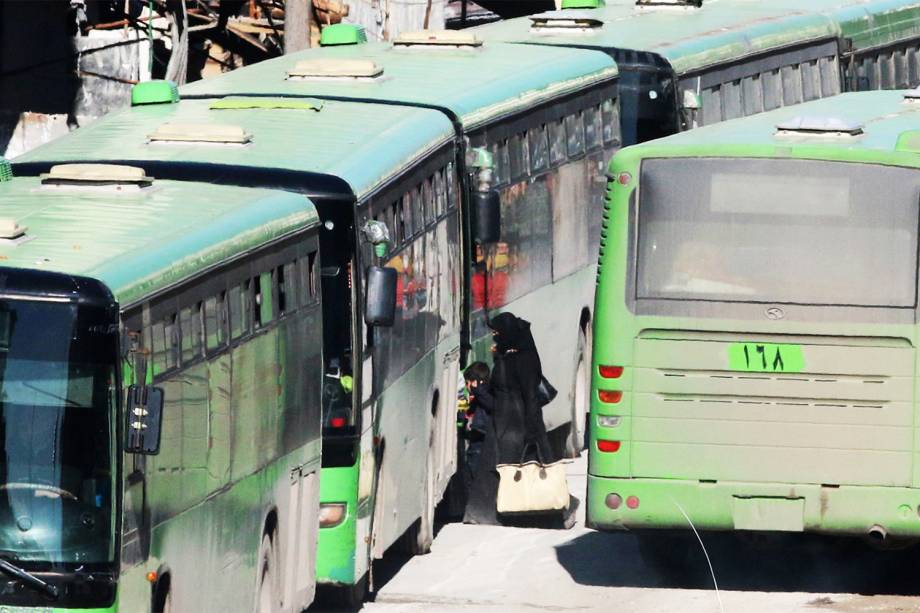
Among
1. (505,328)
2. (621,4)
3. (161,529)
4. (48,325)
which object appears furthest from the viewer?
(621,4)

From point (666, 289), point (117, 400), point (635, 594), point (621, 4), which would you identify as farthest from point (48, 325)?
point (621, 4)

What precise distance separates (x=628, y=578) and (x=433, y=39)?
6.91m

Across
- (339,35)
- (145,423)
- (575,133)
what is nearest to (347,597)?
(145,423)

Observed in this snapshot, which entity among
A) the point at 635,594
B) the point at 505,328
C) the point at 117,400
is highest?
the point at 117,400

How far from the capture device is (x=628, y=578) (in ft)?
51.5

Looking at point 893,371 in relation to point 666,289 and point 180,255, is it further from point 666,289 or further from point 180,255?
point 180,255

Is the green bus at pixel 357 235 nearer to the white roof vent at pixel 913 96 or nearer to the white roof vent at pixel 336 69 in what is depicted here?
the white roof vent at pixel 336 69

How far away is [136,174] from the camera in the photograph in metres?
12.4

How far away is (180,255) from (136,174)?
114 centimetres

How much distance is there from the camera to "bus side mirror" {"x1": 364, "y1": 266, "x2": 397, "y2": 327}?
14422 millimetres

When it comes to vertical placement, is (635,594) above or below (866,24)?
below

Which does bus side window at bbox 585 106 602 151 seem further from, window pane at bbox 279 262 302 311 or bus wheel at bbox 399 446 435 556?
window pane at bbox 279 262 302 311

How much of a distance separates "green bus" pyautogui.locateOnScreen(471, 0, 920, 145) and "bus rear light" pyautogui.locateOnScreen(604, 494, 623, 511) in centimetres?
934

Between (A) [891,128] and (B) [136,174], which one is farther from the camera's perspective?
(A) [891,128]
